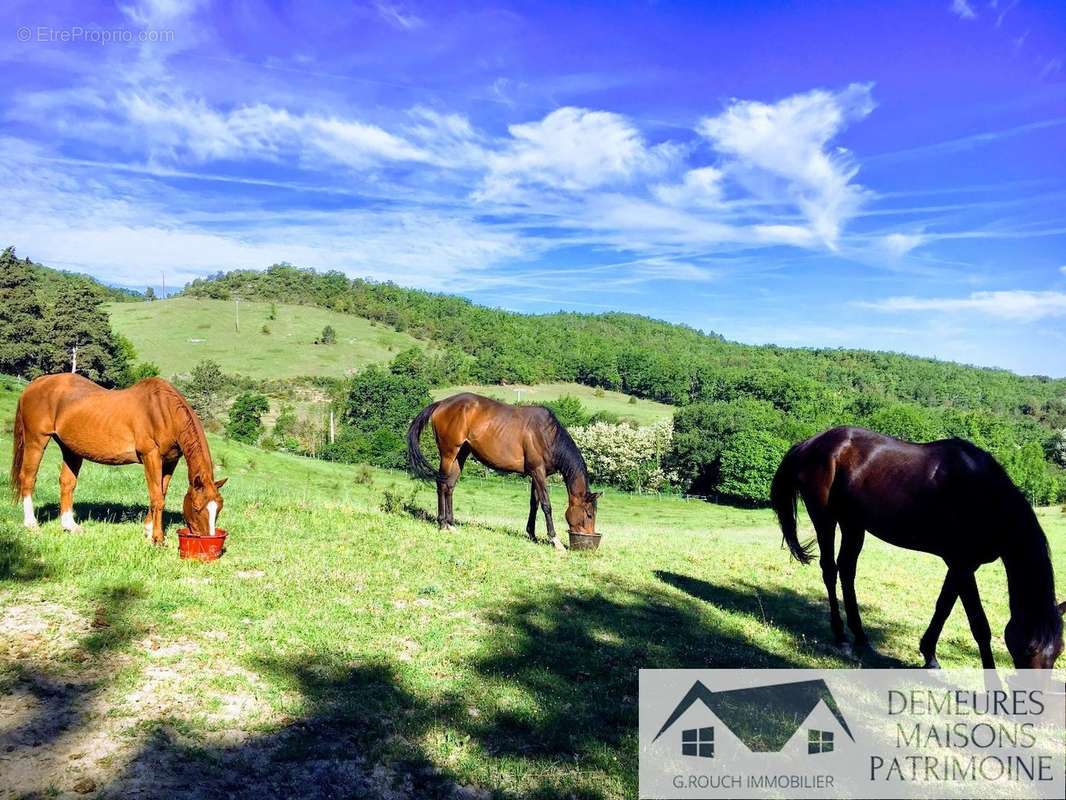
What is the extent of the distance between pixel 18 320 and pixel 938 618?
231 ft

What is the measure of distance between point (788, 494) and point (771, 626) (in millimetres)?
1808

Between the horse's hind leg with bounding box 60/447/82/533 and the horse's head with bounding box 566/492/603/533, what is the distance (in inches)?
320

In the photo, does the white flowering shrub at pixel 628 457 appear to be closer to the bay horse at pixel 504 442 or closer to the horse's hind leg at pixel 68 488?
the bay horse at pixel 504 442

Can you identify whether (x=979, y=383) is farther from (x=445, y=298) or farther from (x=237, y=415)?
(x=237, y=415)

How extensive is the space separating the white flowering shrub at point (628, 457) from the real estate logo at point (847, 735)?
6627cm

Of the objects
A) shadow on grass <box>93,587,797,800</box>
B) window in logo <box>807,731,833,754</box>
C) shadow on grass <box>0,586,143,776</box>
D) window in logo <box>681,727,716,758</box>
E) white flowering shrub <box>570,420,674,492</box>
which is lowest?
white flowering shrub <box>570,420,674,492</box>

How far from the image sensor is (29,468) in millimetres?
9562

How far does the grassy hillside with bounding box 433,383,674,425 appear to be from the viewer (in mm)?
107250

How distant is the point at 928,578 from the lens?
13.7 meters

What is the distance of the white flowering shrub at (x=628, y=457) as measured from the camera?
239 feet

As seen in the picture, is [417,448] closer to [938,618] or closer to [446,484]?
[446,484]

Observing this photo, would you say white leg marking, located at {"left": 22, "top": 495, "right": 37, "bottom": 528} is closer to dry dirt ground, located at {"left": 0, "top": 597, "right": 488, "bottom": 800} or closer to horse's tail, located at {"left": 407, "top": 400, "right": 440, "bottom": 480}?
dry dirt ground, located at {"left": 0, "top": 597, "right": 488, "bottom": 800}

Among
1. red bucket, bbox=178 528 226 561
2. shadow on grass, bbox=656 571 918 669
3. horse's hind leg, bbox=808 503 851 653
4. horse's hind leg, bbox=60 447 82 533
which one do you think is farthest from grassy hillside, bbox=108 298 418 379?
horse's hind leg, bbox=808 503 851 653

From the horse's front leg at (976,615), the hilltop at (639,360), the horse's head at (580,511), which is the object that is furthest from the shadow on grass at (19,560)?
the hilltop at (639,360)
